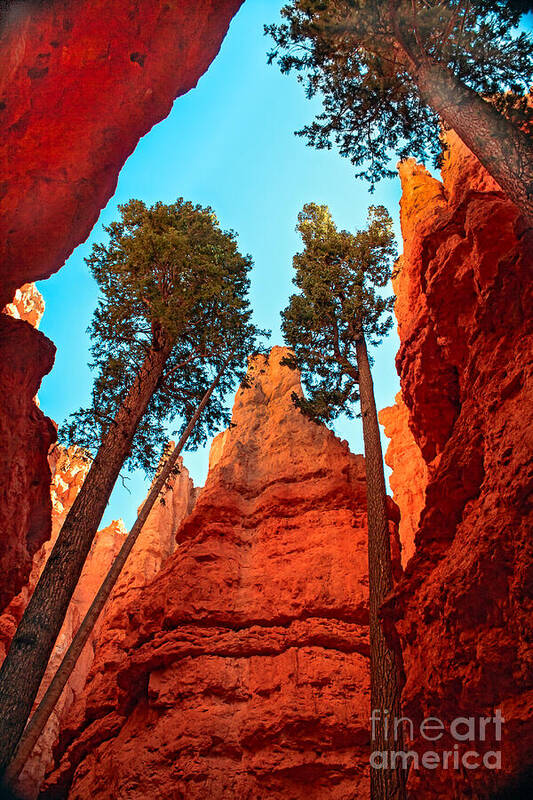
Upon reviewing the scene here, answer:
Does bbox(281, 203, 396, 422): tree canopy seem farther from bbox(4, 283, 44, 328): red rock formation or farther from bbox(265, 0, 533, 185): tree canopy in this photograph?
bbox(4, 283, 44, 328): red rock formation

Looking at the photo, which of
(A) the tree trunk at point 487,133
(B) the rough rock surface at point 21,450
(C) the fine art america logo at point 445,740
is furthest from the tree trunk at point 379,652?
(B) the rough rock surface at point 21,450

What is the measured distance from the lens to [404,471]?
29.4m

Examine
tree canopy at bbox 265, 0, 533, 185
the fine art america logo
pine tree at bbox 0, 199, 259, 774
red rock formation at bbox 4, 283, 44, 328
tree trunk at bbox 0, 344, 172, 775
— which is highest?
red rock formation at bbox 4, 283, 44, 328

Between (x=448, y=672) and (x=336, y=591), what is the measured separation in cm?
794

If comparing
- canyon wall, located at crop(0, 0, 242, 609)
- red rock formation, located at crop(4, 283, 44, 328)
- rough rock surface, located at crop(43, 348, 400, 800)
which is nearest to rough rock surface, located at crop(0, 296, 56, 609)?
canyon wall, located at crop(0, 0, 242, 609)

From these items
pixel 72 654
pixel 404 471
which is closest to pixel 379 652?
pixel 72 654

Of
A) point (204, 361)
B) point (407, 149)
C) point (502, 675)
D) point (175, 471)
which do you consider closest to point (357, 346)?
point (204, 361)

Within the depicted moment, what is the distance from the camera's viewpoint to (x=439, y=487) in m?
9.52

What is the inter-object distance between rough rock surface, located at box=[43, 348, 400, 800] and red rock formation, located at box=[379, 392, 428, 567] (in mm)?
8249

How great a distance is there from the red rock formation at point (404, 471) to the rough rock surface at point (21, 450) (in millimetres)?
16977

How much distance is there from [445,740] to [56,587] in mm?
6799

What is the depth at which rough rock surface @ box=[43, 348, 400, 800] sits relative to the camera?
12.3 meters

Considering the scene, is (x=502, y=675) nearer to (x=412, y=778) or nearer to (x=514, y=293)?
(x=412, y=778)

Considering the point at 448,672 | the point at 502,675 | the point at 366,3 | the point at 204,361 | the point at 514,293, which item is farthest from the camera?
the point at 204,361
